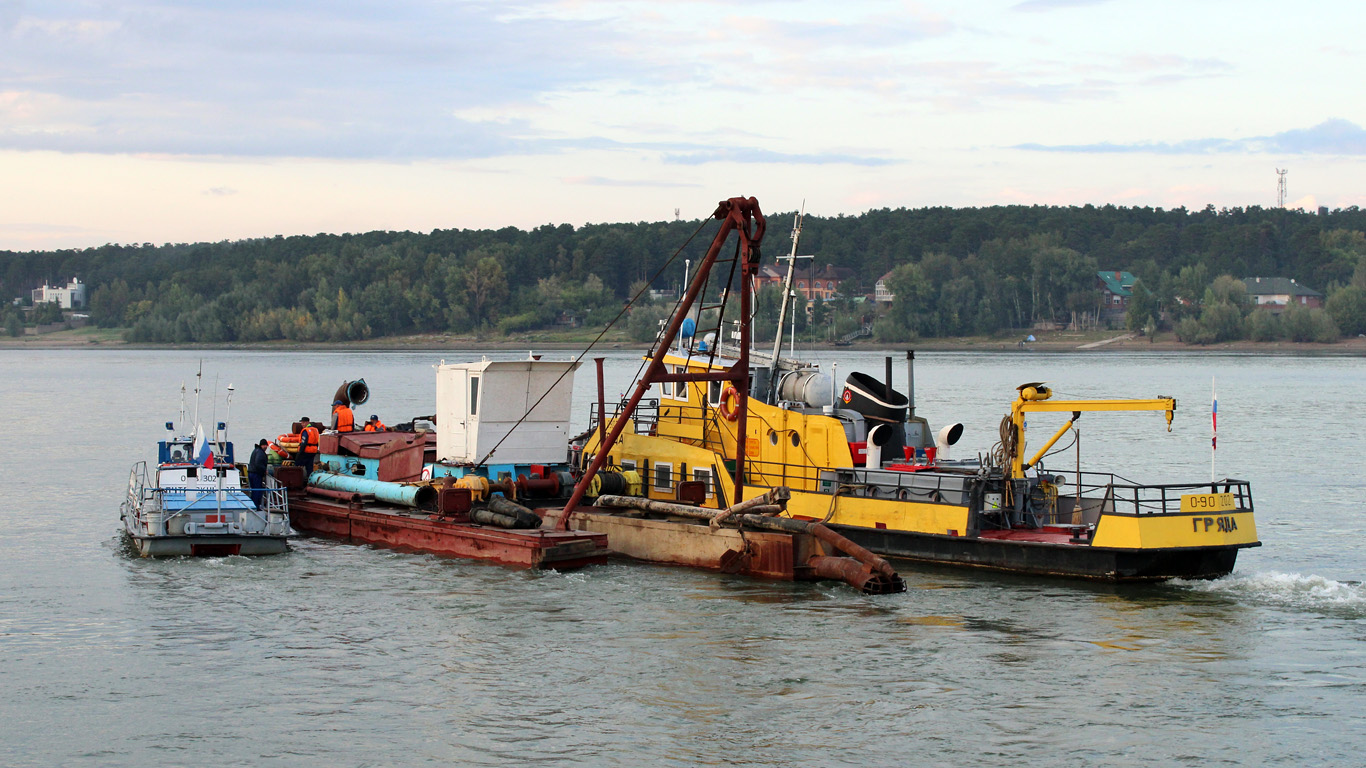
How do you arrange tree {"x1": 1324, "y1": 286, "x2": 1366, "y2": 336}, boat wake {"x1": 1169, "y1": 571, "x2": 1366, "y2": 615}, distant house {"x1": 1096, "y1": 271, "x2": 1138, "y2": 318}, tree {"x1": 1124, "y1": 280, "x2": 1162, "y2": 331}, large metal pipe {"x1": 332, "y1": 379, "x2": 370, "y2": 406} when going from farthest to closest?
distant house {"x1": 1096, "y1": 271, "x2": 1138, "y2": 318} → tree {"x1": 1124, "y1": 280, "x2": 1162, "y2": 331} → tree {"x1": 1324, "y1": 286, "x2": 1366, "y2": 336} → large metal pipe {"x1": 332, "y1": 379, "x2": 370, "y2": 406} → boat wake {"x1": 1169, "y1": 571, "x2": 1366, "y2": 615}

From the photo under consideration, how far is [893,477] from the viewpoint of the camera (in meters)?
25.0

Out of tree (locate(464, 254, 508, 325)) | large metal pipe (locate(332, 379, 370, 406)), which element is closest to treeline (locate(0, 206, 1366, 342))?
tree (locate(464, 254, 508, 325))

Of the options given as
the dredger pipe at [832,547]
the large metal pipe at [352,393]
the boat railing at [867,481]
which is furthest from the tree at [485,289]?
the dredger pipe at [832,547]

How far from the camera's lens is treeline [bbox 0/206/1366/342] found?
14725 centimetres

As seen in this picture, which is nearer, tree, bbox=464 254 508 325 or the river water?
the river water

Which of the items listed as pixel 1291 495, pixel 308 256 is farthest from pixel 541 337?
pixel 1291 495

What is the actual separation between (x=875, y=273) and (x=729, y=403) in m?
149

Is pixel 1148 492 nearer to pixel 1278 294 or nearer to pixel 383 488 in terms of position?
pixel 383 488

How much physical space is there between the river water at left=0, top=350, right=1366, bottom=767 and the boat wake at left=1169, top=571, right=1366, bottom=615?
0.07m

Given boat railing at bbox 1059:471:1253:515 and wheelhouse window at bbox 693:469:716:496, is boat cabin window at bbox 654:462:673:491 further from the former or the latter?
boat railing at bbox 1059:471:1253:515

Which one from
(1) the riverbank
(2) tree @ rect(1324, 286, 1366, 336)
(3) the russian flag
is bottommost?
(3) the russian flag

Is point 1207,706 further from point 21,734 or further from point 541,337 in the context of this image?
point 541,337

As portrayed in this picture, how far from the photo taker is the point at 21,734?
627 inches

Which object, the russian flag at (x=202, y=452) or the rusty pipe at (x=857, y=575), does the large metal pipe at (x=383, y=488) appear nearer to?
the russian flag at (x=202, y=452)
